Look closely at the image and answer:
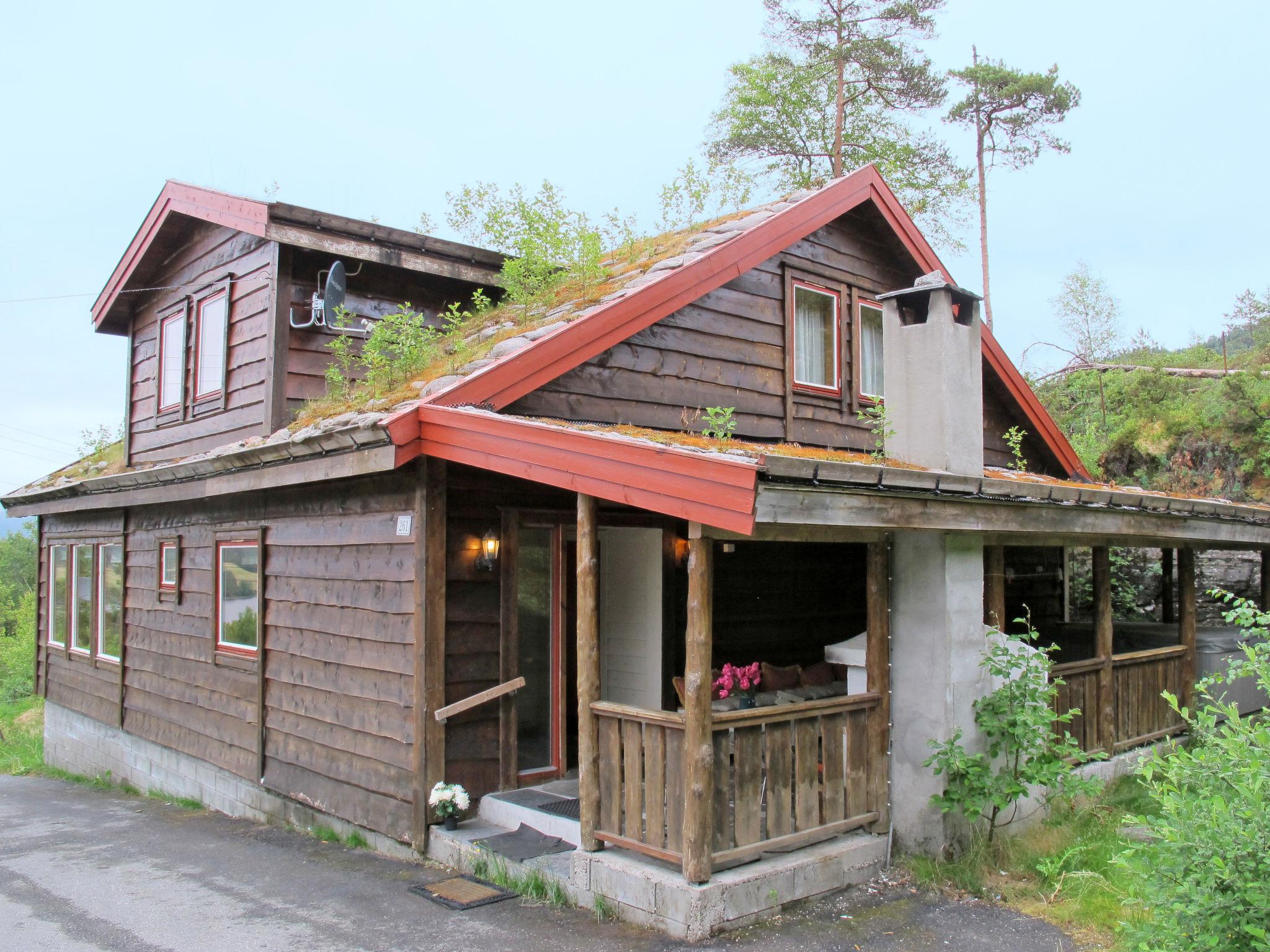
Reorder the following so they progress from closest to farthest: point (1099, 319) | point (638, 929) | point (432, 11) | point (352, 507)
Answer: point (638, 929)
point (352, 507)
point (1099, 319)
point (432, 11)

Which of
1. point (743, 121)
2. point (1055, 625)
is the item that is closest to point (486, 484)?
point (1055, 625)

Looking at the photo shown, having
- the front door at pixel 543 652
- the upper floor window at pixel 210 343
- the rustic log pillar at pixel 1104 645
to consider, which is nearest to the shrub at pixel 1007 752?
the rustic log pillar at pixel 1104 645

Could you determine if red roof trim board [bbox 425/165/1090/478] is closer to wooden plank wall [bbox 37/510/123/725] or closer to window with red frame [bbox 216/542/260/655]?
window with red frame [bbox 216/542/260/655]

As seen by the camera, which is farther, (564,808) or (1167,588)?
(1167,588)

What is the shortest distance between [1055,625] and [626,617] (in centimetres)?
534

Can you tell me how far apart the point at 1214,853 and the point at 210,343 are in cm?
961

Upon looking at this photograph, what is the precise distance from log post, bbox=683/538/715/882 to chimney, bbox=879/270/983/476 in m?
2.97

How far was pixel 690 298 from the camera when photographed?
8383 mm

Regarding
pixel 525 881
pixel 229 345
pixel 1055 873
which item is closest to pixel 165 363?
pixel 229 345

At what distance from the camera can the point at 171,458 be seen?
1072 centimetres

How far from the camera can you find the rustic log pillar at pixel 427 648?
6.63 metres

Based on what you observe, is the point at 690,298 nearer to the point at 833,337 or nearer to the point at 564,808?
the point at 833,337

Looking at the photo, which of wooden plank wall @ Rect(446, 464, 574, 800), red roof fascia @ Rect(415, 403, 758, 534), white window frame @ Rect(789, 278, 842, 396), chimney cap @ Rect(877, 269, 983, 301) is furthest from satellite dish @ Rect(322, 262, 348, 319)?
chimney cap @ Rect(877, 269, 983, 301)

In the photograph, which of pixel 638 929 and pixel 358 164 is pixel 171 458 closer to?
pixel 638 929
